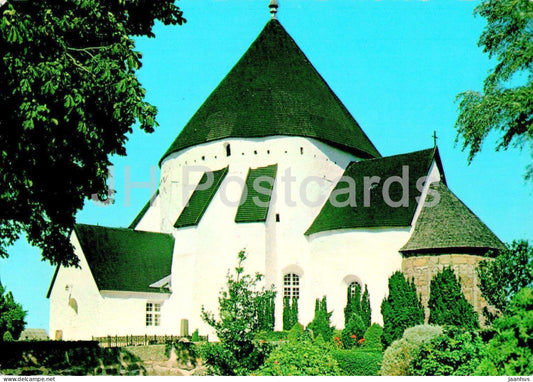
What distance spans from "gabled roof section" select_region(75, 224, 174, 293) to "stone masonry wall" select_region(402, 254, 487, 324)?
14.6 metres

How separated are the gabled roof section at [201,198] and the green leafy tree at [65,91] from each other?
17161 millimetres

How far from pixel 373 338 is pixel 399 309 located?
5.85ft

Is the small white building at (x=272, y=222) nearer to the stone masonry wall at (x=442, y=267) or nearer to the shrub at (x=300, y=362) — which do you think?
the stone masonry wall at (x=442, y=267)

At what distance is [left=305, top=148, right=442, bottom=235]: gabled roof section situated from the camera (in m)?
32.3

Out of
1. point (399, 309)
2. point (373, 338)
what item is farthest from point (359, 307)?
point (399, 309)

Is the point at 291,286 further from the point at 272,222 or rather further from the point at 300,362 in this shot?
the point at 300,362

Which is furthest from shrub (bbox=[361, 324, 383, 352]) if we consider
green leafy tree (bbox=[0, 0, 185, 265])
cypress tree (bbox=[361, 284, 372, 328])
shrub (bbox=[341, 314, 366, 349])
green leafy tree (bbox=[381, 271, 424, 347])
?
green leafy tree (bbox=[0, 0, 185, 265])

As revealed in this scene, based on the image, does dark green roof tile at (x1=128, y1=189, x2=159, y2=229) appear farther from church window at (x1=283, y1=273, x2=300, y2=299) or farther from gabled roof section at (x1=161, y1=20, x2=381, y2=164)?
church window at (x1=283, y1=273, x2=300, y2=299)

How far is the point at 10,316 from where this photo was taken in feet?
110

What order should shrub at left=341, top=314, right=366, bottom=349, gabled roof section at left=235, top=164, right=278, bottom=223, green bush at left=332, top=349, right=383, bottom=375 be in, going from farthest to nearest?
gabled roof section at left=235, top=164, right=278, bottom=223, shrub at left=341, top=314, right=366, bottom=349, green bush at left=332, top=349, right=383, bottom=375

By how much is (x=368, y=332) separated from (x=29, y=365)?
15.4m

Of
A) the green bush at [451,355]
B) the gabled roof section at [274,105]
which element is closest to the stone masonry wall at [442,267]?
the gabled roof section at [274,105]

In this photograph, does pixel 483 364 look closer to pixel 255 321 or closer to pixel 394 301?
pixel 255 321

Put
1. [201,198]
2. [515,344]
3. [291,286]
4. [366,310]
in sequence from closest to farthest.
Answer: [515,344]
[366,310]
[291,286]
[201,198]
